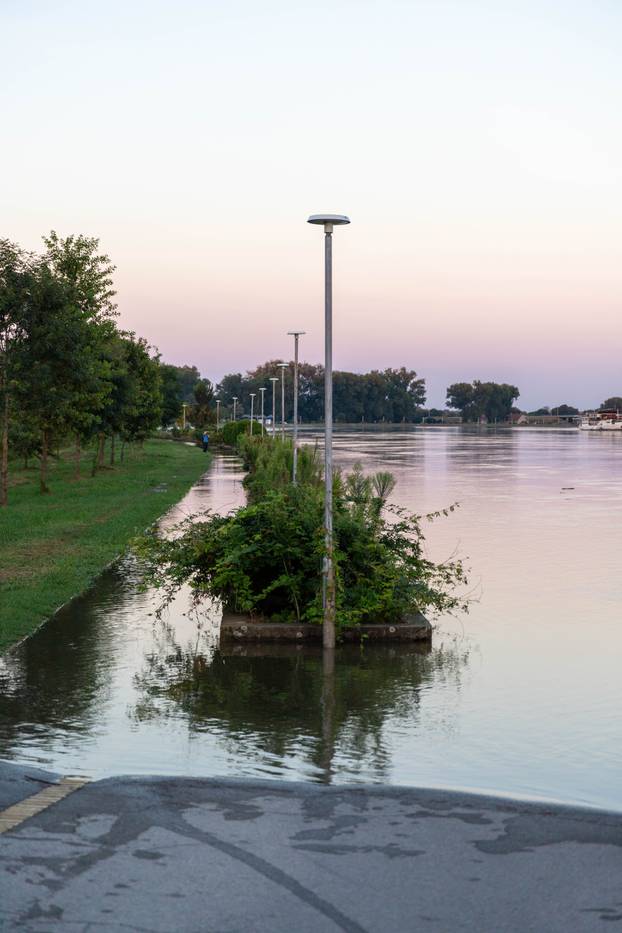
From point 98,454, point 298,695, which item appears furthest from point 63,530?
point 98,454

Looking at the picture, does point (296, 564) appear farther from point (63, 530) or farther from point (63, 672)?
point (63, 530)

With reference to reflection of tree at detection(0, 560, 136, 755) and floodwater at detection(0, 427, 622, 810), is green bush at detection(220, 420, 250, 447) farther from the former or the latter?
reflection of tree at detection(0, 560, 136, 755)

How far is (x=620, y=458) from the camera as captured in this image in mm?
64062

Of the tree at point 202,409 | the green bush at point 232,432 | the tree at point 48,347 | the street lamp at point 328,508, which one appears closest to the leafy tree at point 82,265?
the tree at point 48,347

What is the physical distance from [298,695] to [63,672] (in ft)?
7.68

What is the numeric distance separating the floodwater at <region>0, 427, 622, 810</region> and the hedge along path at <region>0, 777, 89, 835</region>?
0.50 m

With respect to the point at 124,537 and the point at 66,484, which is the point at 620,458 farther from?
the point at 124,537

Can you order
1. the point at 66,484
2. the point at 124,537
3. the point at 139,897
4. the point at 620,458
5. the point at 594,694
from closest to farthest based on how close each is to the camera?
the point at 139,897 → the point at 594,694 → the point at 124,537 → the point at 66,484 → the point at 620,458

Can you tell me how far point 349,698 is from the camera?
999cm

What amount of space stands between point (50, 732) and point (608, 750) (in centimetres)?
417

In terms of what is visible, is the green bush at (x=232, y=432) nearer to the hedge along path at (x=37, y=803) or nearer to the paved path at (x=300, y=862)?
the hedge along path at (x=37, y=803)

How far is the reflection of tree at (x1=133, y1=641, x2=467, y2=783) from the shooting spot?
848cm

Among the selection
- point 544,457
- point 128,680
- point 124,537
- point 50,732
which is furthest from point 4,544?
point 544,457

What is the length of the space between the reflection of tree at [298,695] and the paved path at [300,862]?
1.07 m
